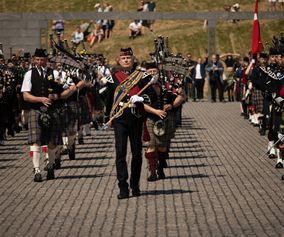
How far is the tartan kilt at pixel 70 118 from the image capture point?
17.3 metres

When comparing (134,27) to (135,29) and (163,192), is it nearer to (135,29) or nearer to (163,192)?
(135,29)

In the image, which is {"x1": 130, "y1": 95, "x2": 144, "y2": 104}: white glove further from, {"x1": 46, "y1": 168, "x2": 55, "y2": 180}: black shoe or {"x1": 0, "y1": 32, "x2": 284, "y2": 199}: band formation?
{"x1": 46, "y1": 168, "x2": 55, "y2": 180}: black shoe

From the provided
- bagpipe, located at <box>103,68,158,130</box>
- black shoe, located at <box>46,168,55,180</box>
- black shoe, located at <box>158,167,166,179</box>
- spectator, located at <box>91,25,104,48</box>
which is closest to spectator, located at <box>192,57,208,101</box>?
spectator, located at <box>91,25,104,48</box>

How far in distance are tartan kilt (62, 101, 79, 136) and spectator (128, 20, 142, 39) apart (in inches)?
1265

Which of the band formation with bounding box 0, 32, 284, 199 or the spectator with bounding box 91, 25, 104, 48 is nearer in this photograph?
the band formation with bounding box 0, 32, 284, 199

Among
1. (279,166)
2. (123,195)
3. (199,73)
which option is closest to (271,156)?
(279,166)

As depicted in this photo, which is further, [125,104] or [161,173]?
[161,173]

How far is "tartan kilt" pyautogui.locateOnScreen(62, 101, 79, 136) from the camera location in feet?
56.8

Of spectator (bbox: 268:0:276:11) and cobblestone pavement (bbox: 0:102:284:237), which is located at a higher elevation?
spectator (bbox: 268:0:276:11)

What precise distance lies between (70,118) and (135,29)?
3295cm

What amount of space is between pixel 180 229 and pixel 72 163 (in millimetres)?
7590

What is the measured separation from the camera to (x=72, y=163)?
18984mm

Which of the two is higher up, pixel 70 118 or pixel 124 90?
pixel 124 90

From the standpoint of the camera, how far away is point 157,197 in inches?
558
